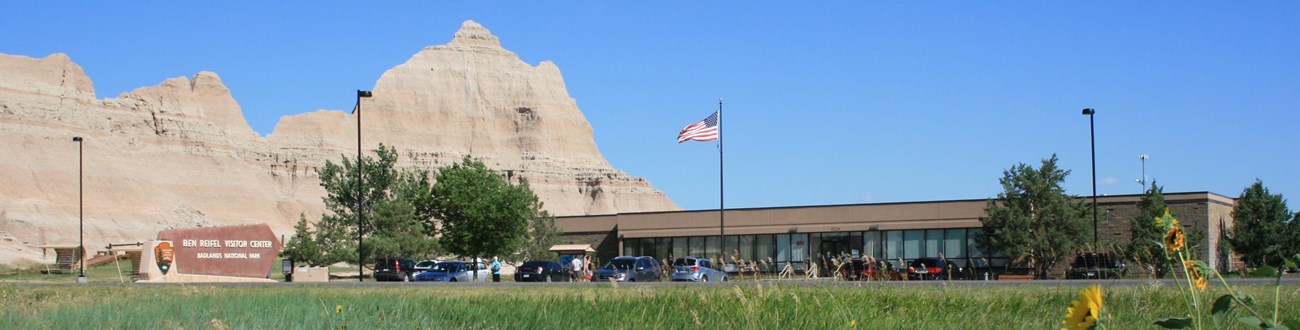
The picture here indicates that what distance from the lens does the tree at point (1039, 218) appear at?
1818 inches

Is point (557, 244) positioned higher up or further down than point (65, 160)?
further down

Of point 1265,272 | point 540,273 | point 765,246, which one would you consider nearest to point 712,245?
point 765,246

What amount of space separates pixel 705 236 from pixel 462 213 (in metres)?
11.8

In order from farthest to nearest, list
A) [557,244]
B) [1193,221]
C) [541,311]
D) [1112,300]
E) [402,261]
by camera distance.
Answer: [557,244] < [402,261] < [1193,221] < [1112,300] < [541,311]

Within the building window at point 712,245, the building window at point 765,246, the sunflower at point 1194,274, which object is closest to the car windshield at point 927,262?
the building window at point 765,246

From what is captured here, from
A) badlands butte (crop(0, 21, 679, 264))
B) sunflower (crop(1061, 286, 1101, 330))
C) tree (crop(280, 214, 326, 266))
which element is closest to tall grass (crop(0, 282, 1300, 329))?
sunflower (crop(1061, 286, 1101, 330))

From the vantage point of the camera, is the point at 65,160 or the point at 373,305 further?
the point at 65,160

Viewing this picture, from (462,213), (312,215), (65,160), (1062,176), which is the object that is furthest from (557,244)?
(312,215)

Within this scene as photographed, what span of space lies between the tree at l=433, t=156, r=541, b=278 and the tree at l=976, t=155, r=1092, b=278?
2203 centimetres

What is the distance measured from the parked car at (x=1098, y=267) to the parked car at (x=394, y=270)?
84.7 ft

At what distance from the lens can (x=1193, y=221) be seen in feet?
156

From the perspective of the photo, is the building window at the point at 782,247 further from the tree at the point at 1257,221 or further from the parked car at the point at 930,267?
the tree at the point at 1257,221

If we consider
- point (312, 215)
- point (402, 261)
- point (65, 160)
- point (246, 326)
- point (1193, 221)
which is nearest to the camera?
point (246, 326)

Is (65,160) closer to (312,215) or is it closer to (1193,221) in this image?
(312,215)
